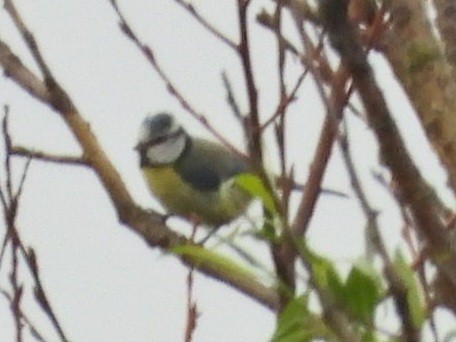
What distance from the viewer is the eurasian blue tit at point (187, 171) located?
2348 millimetres

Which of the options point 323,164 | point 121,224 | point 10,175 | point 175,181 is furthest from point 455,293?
point 175,181

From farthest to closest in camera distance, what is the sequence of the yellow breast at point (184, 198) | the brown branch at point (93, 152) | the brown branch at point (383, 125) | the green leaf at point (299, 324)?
the yellow breast at point (184, 198) → the brown branch at point (93, 152) → the green leaf at point (299, 324) → the brown branch at point (383, 125)

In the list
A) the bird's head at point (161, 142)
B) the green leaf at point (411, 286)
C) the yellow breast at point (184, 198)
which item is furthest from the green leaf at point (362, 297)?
the bird's head at point (161, 142)

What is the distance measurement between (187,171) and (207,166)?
0.07 metres

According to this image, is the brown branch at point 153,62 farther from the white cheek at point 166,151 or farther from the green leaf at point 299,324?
the white cheek at point 166,151

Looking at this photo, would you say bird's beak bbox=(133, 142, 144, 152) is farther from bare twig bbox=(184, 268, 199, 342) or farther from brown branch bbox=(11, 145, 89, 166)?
bare twig bbox=(184, 268, 199, 342)

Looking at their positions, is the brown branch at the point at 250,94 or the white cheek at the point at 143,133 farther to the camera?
the white cheek at the point at 143,133

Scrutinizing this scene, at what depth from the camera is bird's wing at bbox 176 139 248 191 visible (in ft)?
7.80

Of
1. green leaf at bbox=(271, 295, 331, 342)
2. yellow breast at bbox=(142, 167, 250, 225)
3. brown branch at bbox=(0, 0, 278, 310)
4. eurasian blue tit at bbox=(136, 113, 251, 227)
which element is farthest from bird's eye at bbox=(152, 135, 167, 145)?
green leaf at bbox=(271, 295, 331, 342)

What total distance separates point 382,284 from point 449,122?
0.08m

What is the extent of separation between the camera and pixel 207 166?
2.46 m

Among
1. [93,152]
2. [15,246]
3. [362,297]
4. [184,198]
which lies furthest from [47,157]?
[184,198]

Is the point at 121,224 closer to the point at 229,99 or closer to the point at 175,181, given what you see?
the point at 229,99

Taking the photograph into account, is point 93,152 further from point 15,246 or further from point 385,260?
point 385,260
